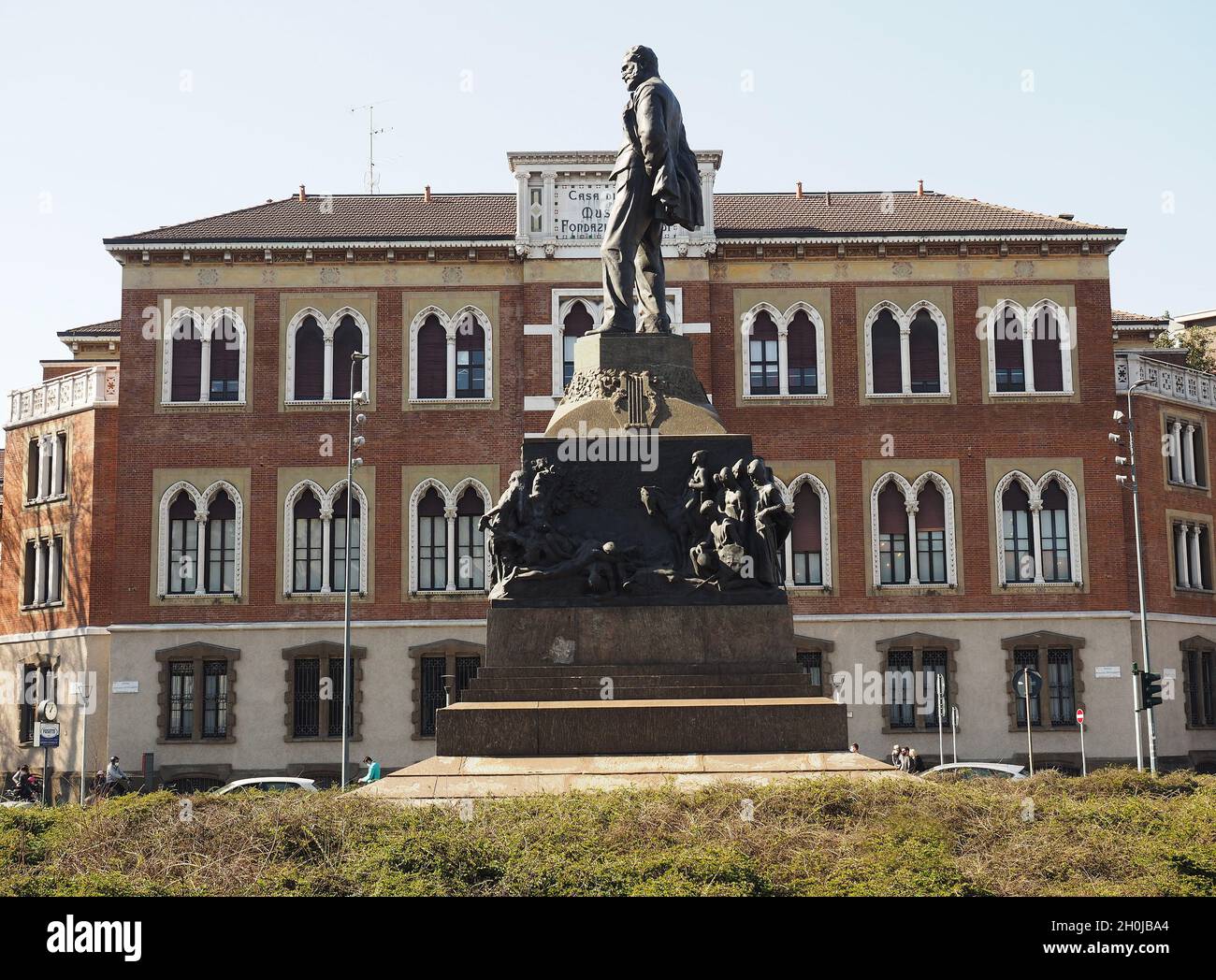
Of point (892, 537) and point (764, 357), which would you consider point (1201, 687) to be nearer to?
point (892, 537)

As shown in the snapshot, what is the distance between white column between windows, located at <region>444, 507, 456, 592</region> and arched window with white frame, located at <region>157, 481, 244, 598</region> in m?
5.49

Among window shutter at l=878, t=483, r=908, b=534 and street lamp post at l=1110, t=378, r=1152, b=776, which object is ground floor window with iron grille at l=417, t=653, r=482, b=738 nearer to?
window shutter at l=878, t=483, r=908, b=534

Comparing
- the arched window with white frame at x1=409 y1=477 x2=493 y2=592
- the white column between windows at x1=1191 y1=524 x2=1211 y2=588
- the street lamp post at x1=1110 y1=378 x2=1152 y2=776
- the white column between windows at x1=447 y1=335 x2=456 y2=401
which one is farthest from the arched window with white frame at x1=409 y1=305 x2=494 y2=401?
the white column between windows at x1=1191 y1=524 x2=1211 y2=588

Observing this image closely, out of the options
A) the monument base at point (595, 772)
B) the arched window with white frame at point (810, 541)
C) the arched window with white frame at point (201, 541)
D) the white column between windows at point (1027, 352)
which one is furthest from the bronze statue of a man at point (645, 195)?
the white column between windows at point (1027, 352)

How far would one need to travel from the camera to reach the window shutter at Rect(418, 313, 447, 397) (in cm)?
4419

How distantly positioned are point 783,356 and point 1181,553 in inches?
501

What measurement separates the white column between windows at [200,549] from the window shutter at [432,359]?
22.0 feet

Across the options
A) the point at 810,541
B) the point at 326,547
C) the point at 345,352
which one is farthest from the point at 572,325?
the point at 326,547

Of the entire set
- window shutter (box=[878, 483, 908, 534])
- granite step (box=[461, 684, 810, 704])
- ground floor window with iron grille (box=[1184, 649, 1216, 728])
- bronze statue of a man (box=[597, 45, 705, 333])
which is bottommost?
ground floor window with iron grille (box=[1184, 649, 1216, 728])

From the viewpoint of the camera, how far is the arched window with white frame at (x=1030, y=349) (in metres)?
44.1

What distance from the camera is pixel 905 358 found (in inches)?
1734

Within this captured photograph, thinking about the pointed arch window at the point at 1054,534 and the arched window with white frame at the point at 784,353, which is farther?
the arched window with white frame at the point at 784,353

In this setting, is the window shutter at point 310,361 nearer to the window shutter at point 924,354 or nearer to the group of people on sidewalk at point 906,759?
the window shutter at point 924,354
